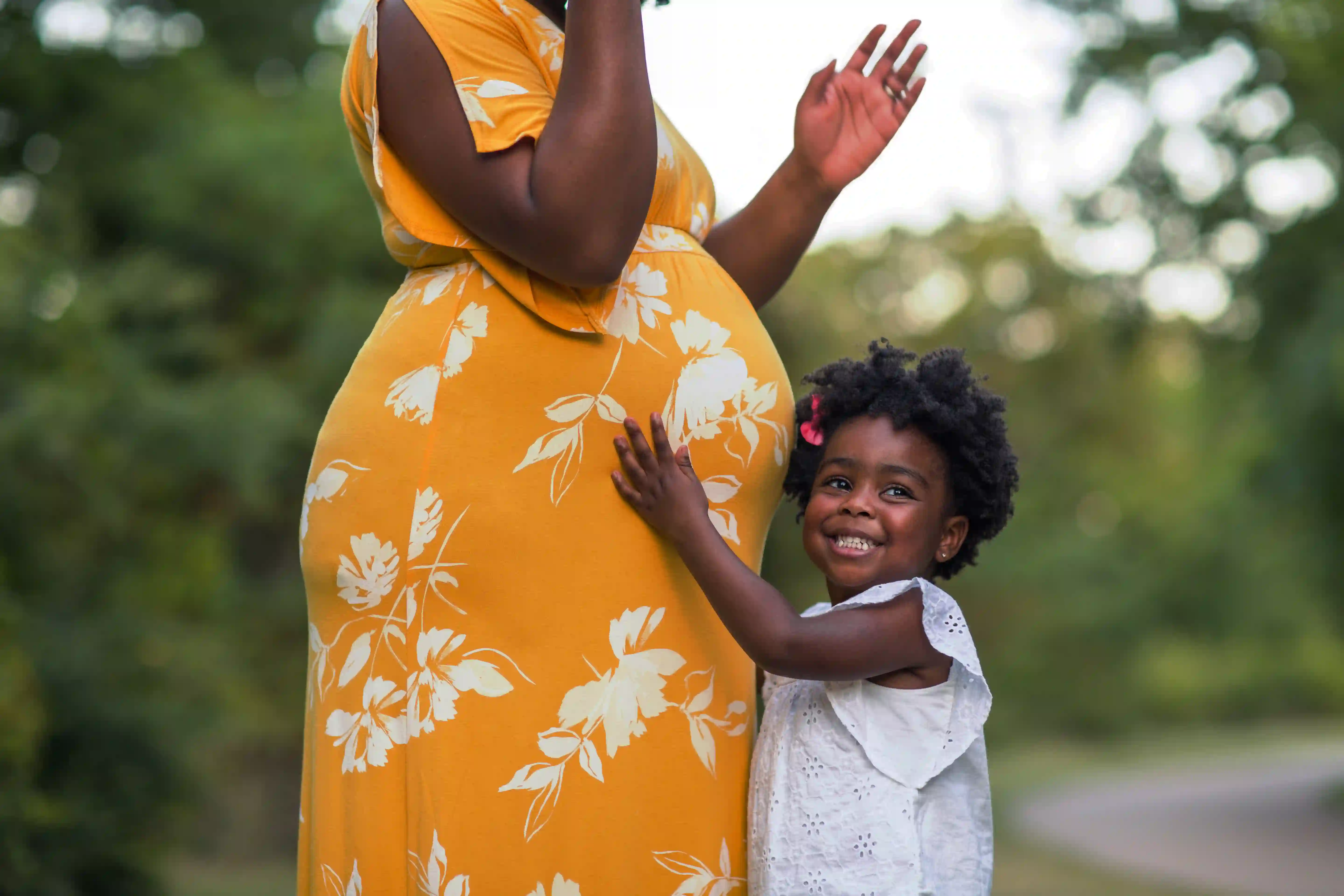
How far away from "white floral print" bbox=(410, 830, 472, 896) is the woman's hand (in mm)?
447

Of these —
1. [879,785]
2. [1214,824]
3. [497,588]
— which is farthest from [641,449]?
[1214,824]

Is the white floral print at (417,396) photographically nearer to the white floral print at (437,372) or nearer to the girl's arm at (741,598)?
the white floral print at (437,372)

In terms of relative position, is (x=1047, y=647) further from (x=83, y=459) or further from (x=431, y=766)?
(x=431, y=766)

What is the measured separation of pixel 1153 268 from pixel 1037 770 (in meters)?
11.0

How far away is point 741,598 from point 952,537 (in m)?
0.53

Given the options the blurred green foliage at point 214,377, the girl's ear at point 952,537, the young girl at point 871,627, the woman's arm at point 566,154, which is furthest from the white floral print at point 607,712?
the blurred green foliage at point 214,377

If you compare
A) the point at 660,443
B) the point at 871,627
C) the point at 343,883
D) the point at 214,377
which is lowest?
the point at 343,883

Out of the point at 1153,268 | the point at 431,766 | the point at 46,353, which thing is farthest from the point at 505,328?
the point at 1153,268

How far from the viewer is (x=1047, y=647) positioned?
2588 centimetres

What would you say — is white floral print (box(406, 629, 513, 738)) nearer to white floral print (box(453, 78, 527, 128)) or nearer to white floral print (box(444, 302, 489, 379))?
white floral print (box(444, 302, 489, 379))

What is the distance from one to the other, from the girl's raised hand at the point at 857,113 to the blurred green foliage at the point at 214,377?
16.6ft

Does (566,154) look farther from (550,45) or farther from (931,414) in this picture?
(931,414)

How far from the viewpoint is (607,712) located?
1604mm

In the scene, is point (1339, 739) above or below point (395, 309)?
below
